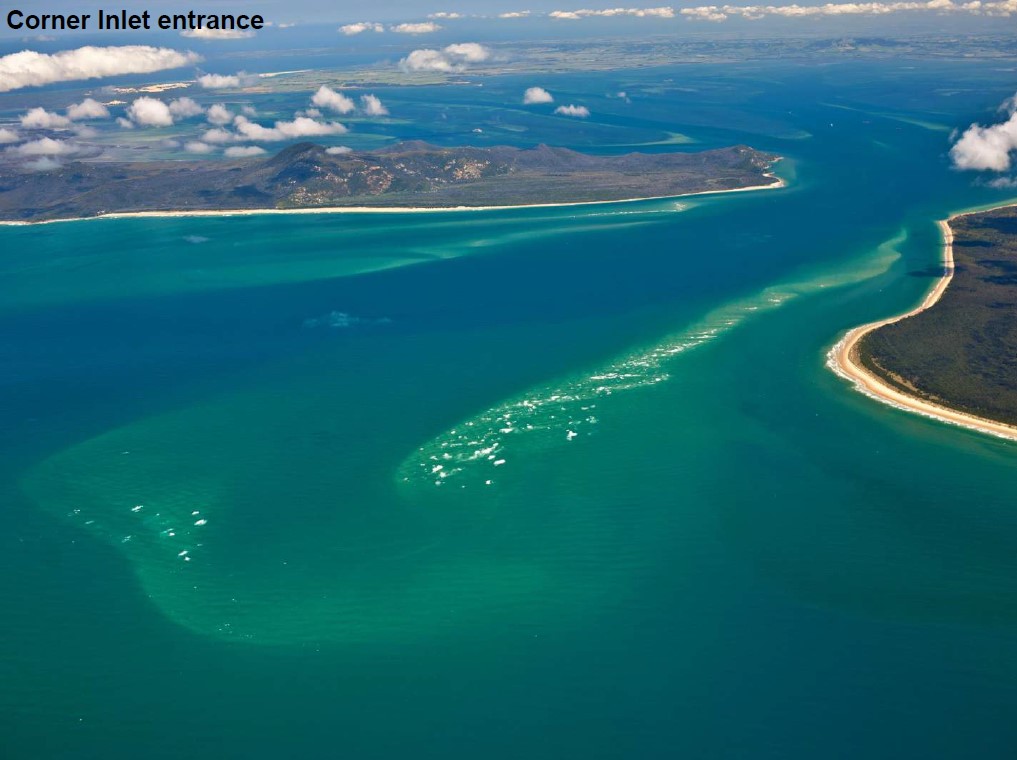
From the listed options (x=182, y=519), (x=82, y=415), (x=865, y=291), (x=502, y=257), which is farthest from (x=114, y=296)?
(x=865, y=291)

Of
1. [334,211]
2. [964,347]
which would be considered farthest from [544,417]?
[334,211]

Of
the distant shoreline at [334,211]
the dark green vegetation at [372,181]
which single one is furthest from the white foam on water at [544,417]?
the dark green vegetation at [372,181]

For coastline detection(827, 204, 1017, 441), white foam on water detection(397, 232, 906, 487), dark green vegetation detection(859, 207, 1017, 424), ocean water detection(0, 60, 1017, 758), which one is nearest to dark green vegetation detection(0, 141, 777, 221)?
ocean water detection(0, 60, 1017, 758)

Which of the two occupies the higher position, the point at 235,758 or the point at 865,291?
the point at 865,291

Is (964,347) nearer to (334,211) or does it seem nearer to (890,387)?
(890,387)

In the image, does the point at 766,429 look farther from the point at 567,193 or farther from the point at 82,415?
the point at 567,193

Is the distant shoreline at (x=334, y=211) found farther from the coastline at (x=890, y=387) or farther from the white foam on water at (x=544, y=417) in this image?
the coastline at (x=890, y=387)
